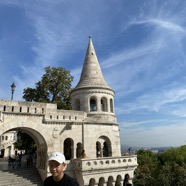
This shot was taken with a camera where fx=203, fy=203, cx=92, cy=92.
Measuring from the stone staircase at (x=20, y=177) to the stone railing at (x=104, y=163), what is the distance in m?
3.06

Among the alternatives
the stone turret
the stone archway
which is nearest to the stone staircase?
the stone archway

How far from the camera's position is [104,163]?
1534cm

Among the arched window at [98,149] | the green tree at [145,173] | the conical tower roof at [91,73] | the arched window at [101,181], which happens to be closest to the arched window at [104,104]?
the conical tower roof at [91,73]

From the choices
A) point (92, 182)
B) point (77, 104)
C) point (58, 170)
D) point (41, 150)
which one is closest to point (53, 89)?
point (77, 104)

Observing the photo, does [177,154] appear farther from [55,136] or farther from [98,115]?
[55,136]

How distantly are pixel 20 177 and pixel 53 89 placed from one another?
1113cm

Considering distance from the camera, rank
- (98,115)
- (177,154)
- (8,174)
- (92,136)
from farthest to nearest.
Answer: (177,154)
(98,115)
(92,136)
(8,174)

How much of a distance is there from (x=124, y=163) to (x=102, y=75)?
9.27 meters

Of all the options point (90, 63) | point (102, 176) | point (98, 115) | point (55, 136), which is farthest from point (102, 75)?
point (102, 176)

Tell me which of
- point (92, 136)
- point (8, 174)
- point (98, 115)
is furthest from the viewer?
point (98, 115)

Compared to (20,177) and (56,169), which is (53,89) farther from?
(56,169)

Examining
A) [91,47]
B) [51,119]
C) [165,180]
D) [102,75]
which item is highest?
[91,47]

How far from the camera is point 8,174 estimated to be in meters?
14.4

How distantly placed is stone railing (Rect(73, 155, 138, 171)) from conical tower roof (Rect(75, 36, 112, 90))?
691cm
